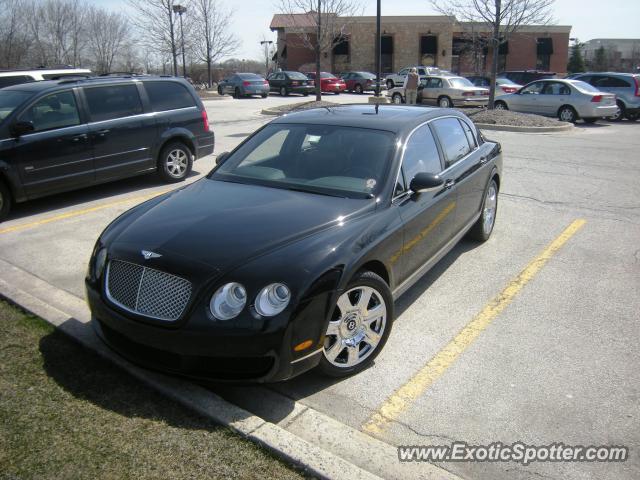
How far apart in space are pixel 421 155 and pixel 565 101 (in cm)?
1613

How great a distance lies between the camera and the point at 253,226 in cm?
353

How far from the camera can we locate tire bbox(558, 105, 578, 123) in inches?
721

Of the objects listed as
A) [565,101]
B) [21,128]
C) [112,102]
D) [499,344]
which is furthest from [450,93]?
[499,344]

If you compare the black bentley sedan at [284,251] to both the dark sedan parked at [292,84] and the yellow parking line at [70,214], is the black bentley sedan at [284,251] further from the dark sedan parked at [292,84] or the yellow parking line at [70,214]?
the dark sedan parked at [292,84]

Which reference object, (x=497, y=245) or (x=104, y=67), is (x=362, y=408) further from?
(x=104, y=67)

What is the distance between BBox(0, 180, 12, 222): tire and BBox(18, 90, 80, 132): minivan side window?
2.87 ft

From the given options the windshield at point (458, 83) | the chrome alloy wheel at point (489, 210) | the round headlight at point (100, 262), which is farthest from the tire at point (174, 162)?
the windshield at point (458, 83)

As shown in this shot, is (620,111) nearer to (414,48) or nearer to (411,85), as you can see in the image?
(411,85)

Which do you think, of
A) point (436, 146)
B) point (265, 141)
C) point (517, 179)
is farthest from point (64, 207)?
point (517, 179)

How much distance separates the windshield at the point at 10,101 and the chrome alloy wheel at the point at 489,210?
20.5 ft

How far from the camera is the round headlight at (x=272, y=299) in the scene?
3000mm

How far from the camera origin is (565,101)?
18.3m

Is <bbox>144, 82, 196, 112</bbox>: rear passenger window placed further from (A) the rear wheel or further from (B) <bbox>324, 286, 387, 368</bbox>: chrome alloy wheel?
(A) the rear wheel

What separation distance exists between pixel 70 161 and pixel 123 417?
5.69 meters
